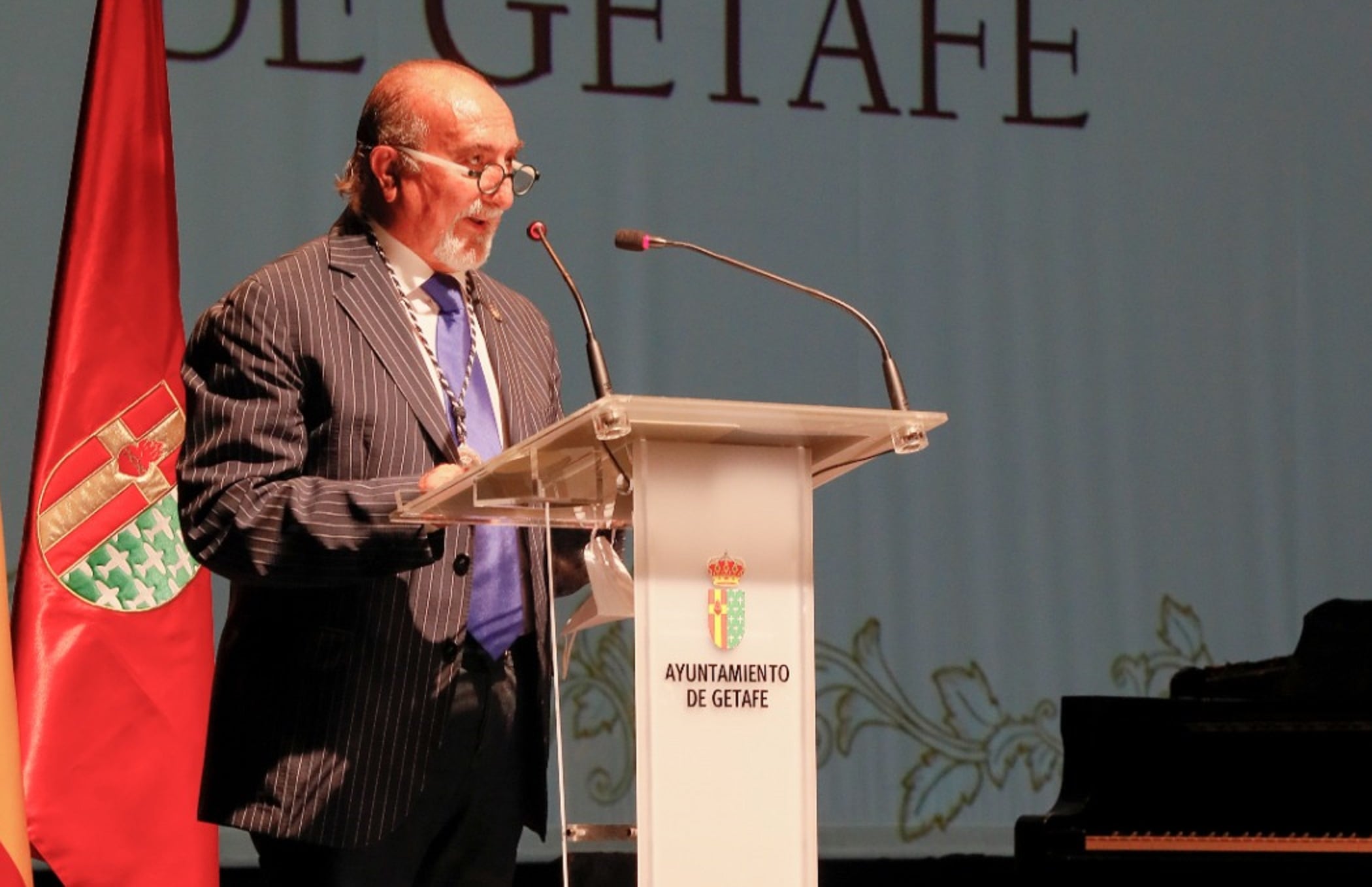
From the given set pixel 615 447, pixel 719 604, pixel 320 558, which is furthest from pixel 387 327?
pixel 719 604

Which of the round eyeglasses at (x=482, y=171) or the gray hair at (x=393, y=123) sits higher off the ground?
the gray hair at (x=393, y=123)

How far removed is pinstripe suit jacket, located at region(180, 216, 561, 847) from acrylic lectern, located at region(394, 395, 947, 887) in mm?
216

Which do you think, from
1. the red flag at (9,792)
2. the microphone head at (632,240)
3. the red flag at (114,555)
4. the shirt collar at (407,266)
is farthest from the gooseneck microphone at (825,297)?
the red flag at (114,555)

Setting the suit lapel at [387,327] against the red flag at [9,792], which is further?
the red flag at [9,792]

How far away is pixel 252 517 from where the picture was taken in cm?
203

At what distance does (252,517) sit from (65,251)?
1.93m

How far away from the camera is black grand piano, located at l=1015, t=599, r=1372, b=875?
3.59m

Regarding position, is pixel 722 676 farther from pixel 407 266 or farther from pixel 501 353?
pixel 407 266

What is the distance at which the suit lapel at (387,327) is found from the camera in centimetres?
221

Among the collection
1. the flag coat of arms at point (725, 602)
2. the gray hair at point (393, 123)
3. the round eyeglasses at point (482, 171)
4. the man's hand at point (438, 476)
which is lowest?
the flag coat of arms at point (725, 602)

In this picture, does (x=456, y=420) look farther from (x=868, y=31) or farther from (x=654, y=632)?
(x=868, y=31)

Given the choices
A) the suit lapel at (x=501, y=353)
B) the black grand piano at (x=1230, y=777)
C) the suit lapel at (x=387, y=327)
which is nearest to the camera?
the suit lapel at (x=387, y=327)

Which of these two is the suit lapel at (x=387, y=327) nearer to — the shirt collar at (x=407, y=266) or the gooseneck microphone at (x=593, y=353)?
the shirt collar at (x=407, y=266)

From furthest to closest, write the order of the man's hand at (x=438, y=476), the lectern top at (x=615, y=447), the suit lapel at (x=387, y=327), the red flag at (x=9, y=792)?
the red flag at (x=9, y=792), the suit lapel at (x=387, y=327), the man's hand at (x=438, y=476), the lectern top at (x=615, y=447)
